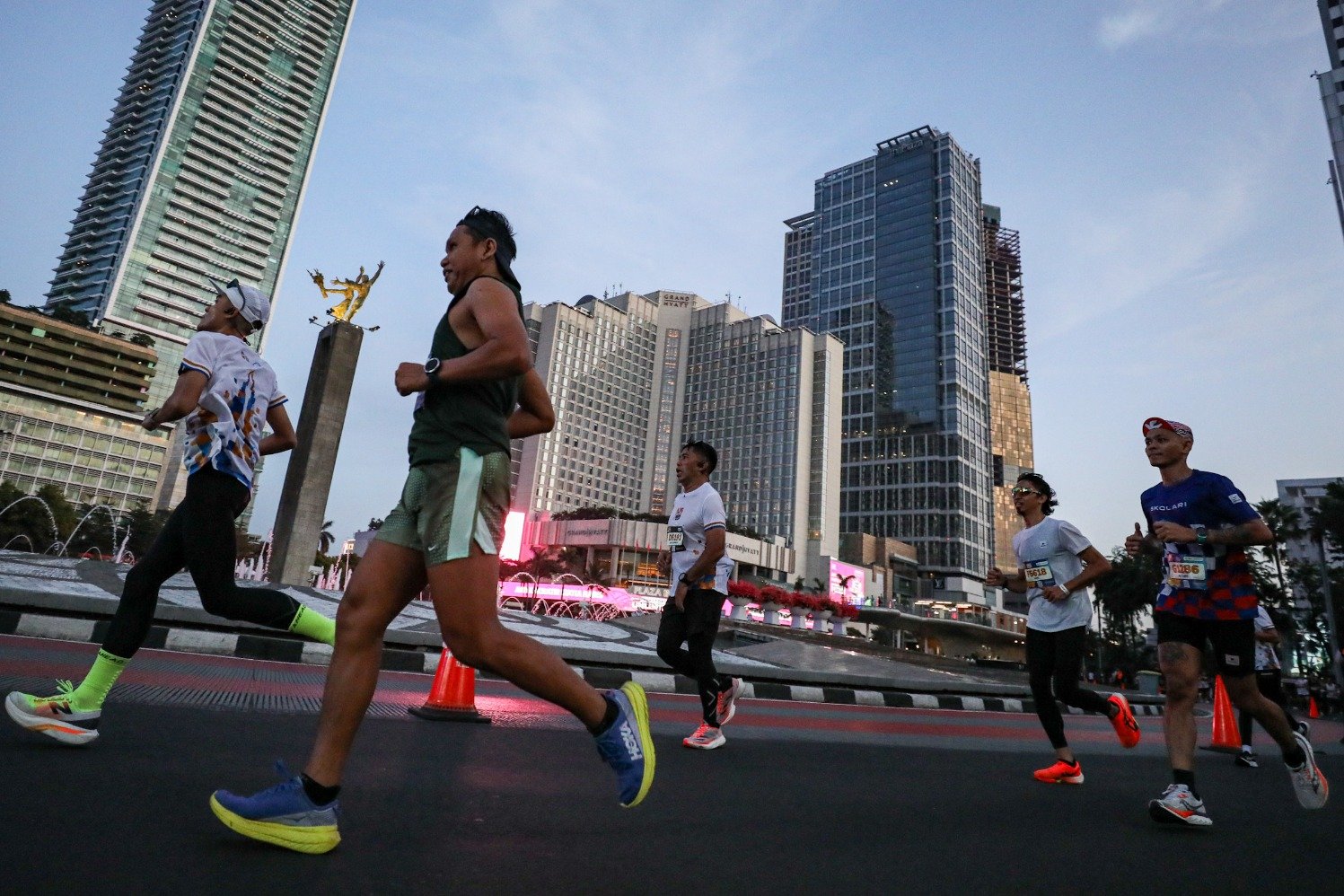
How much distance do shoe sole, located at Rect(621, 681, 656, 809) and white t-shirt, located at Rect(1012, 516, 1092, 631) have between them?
3499 millimetres

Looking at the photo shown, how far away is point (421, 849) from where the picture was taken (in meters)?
1.95

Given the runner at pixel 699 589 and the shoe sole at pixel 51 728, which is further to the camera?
the runner at pixel 699 589

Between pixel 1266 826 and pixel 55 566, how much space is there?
1662cm

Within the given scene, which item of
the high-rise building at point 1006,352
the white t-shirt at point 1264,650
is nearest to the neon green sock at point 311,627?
the white t-shirt at point 1264,650

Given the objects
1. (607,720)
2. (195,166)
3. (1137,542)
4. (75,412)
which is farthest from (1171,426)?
(195,166)

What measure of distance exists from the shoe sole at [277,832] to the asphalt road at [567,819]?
1.4 inches

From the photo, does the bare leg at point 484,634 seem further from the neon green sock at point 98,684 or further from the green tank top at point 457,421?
the neon green sock at point 98,684

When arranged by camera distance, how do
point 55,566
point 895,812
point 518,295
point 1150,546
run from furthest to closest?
point 55,566 < point 1150,546 < point 895,812 < point 518,295

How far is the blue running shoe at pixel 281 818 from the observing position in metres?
1.85

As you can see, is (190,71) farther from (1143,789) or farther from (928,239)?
(1143,789)

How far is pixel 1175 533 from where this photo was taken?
3.68 meters

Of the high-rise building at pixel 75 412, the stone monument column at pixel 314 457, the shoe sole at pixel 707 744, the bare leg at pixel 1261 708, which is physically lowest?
the shoe sole at pixel 707 744

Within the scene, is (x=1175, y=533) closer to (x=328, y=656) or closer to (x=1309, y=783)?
(x=1309, y=783)

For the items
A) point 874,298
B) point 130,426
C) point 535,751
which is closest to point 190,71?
point 130,426
